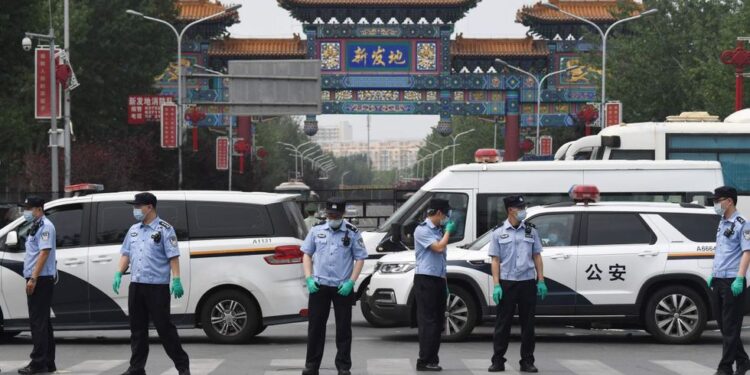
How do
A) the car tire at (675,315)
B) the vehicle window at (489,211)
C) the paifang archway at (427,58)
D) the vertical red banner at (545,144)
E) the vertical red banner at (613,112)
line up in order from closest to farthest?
1. the car tire at (675,315)
2. the vehicle window at (489,211)
3. the vertical red banner at (613,112)
4. the paifang archway at (427,58)
5. the vertical red banner at (545,144)

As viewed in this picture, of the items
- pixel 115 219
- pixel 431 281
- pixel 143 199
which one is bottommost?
pixel 431 281

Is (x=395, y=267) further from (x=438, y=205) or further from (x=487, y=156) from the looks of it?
(x=487, y=156)

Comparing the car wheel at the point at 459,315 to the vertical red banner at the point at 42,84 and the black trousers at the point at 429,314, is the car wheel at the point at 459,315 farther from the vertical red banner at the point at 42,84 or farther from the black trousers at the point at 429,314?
the vertical red banner at the point at 42,84

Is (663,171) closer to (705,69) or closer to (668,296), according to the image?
(668,296)

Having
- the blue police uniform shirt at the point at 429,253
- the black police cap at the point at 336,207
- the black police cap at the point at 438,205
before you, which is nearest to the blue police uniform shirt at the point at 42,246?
the black police cap at the point at 336,207

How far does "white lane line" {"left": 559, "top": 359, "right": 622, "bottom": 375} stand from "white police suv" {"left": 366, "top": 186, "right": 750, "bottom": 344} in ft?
5.93

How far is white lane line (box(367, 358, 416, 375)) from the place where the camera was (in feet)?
44.5

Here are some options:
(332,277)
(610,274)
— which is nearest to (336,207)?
(332,277)

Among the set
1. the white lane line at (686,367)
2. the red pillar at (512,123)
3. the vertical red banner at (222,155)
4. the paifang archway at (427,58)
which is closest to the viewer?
the white lane line at (686,367)

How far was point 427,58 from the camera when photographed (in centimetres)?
6575

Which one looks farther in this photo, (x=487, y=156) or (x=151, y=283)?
(x=487, y=156)

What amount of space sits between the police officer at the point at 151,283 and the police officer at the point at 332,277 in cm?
116

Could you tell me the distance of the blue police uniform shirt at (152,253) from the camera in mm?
12281

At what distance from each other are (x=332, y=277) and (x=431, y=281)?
1.37m
